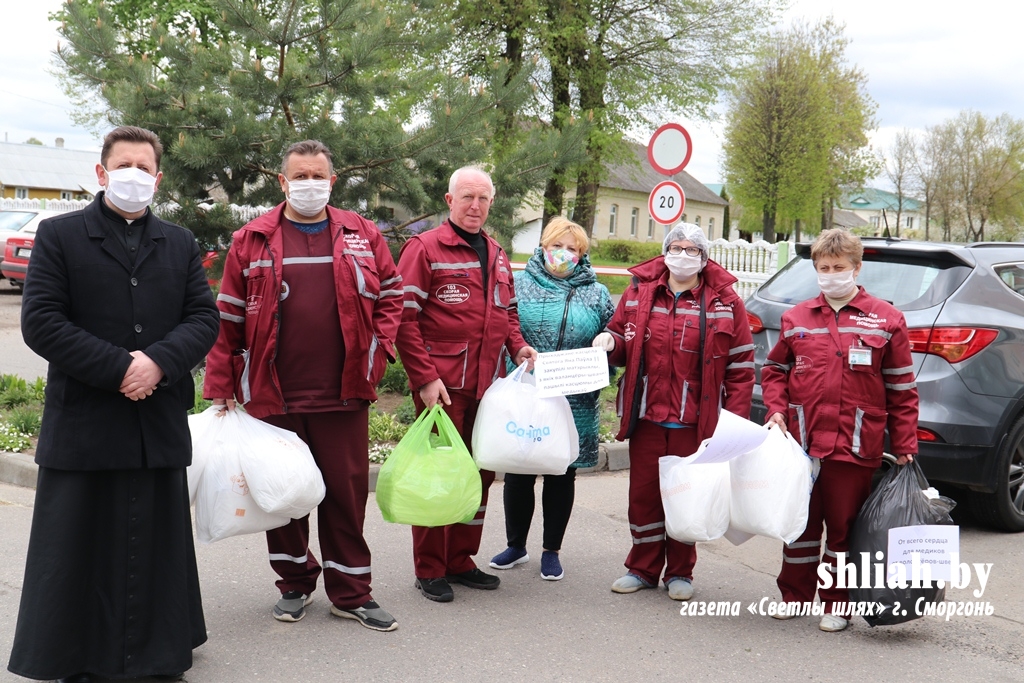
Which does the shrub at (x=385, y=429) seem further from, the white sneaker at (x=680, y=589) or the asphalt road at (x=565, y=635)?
the white sneaker at (x=680, y=589)

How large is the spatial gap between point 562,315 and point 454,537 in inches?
46.0

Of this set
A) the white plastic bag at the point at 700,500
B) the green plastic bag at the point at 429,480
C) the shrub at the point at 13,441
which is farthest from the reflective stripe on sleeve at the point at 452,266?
the shrub at the point at 13,441

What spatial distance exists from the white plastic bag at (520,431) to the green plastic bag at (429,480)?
139mm

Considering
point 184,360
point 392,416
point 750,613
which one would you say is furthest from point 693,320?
point 392,416

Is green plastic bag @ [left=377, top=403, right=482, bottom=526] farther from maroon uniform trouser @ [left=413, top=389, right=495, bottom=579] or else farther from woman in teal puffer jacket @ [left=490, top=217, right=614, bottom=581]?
woman in teal puffer jacket @ [left=490, top=217, right=614, bottom=581]

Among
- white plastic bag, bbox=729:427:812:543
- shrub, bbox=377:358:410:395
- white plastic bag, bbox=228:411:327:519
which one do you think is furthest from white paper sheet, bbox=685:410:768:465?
shrub, bbox=377:358:410:395

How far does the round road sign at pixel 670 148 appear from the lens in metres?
9.03

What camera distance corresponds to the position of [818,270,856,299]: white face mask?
4090 mm

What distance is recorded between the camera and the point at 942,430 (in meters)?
5.14

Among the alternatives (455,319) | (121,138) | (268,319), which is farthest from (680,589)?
(121,138)

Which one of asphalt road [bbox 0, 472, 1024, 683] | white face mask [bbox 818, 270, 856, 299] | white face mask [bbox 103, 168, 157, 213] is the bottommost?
asphalt road [bbox 0, 472, 1024, 683]

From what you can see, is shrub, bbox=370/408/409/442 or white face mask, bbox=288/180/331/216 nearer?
white face mask, bbox=288/180/331/216

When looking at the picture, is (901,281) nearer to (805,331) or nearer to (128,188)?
(805,331)

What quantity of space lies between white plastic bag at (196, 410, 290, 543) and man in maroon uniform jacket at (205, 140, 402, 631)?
0.21 m
